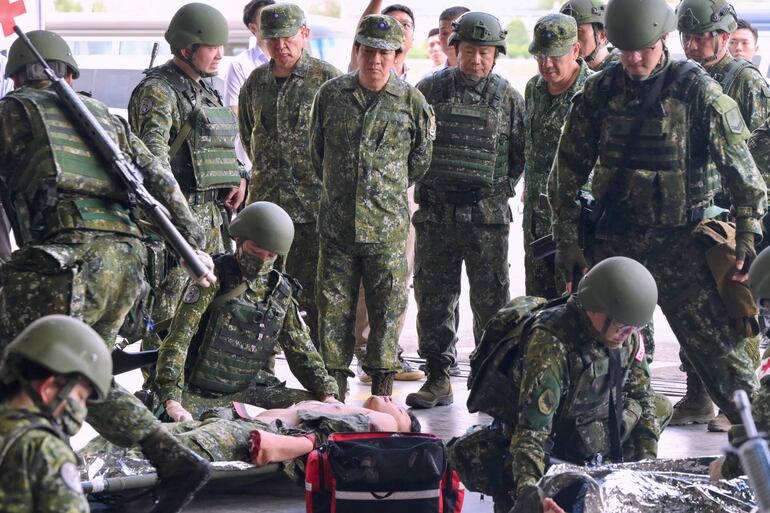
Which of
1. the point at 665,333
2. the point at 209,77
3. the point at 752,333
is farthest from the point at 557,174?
the point at 665,333

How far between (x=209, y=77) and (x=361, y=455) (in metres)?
2.83

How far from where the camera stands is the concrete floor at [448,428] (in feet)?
19.6

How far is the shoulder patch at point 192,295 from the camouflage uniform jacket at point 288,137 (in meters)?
1.79

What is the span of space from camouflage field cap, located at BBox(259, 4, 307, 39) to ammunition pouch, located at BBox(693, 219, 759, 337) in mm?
2863

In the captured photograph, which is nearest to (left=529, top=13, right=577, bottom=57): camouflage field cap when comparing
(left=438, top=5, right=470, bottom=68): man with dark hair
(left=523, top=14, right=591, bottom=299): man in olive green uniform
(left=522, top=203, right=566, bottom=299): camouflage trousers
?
(left=523, top=14, right=591, bottom=299): man in olive green uniform

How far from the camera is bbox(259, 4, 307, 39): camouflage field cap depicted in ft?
26.0

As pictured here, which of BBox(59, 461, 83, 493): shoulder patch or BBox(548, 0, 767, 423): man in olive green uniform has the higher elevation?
BBox(548, 0, 767, 423): man in olive green uniform

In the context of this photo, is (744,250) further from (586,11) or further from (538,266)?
(586,11)

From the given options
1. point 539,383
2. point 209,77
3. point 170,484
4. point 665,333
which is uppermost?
point 209,77

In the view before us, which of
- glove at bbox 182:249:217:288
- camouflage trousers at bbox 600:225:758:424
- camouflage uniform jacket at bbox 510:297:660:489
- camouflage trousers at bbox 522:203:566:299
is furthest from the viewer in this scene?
camouflage trousers at bbox 522:203:566:299

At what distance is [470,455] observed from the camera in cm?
560

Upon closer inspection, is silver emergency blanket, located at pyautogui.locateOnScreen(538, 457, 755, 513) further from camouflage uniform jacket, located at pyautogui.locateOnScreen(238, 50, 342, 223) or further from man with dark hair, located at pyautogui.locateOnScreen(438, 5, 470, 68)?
man with dark hair, located at pyautogui.locateOnScreen(438, 5, 470, 68)

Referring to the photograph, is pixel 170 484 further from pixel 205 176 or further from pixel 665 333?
pixel 665 333

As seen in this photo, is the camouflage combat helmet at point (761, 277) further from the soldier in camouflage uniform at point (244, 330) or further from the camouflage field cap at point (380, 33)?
the camouflage field cap at point (380, 33)
